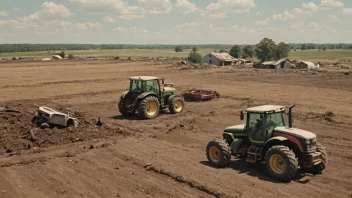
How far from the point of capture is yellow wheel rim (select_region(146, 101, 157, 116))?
69.4 feet

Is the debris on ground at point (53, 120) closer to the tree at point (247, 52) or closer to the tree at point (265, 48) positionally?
the tree at point (265, 48)

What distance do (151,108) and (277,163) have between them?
37.0 ft

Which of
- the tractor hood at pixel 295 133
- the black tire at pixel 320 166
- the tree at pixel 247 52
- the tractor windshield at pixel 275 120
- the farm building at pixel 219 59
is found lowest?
the black tire at pixel 320 166

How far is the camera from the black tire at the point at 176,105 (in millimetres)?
22297

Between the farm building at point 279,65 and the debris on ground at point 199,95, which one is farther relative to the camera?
the farm building at point 279,65

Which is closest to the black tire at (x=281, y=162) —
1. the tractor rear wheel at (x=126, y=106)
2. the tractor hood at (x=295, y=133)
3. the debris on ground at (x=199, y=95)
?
the tractor hood at (x=295, y=133)

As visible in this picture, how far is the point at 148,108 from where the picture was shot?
2122cm

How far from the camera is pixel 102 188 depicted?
1094cm

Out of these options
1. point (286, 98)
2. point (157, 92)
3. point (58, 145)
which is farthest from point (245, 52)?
point (58, 145)

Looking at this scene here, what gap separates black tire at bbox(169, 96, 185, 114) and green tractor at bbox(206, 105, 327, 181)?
31.3 feet

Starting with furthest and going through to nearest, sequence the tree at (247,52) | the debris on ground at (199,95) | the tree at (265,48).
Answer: the tree at (247,52)
the tree at (265,48)
the debris on ground at (199,95)

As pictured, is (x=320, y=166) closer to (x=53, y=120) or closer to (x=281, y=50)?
(x=53, y=120)

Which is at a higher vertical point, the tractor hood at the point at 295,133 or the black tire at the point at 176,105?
the tractor hood at the point at 295,133

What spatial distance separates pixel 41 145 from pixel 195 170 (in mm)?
7465
